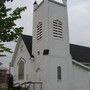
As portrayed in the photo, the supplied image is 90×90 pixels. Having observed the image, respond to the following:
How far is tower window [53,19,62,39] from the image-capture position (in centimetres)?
2229

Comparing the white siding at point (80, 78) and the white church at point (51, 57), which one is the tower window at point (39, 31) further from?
the white siding at point (80, 78)

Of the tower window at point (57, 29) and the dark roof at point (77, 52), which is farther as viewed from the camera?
the dark roof at point (77, 52)

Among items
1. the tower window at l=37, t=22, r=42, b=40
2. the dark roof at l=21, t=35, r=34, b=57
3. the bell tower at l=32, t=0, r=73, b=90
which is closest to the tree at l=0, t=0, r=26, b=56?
the bell tower at l=32, t=0, r=73, b=90

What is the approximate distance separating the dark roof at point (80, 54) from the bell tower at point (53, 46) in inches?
175

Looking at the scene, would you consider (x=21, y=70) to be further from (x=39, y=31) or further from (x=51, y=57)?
(x=51, y=57)

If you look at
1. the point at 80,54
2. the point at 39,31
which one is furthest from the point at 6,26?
the point at 80,54

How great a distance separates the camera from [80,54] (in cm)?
2880

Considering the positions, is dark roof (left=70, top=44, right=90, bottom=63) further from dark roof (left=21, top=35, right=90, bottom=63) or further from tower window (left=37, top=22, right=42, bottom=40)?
tower window (left=37, top=22, right=42, bottom=40)

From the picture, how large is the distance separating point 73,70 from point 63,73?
184 centimetres

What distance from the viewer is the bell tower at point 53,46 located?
21.0 metres

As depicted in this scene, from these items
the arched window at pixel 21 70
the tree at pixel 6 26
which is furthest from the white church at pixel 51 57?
the tree at pixel 6 26

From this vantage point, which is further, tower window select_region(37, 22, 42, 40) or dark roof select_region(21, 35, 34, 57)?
dark roof select_region(21, 35, 34, 57)

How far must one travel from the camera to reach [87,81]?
2442 cm

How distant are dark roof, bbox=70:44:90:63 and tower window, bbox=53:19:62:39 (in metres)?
4.99
